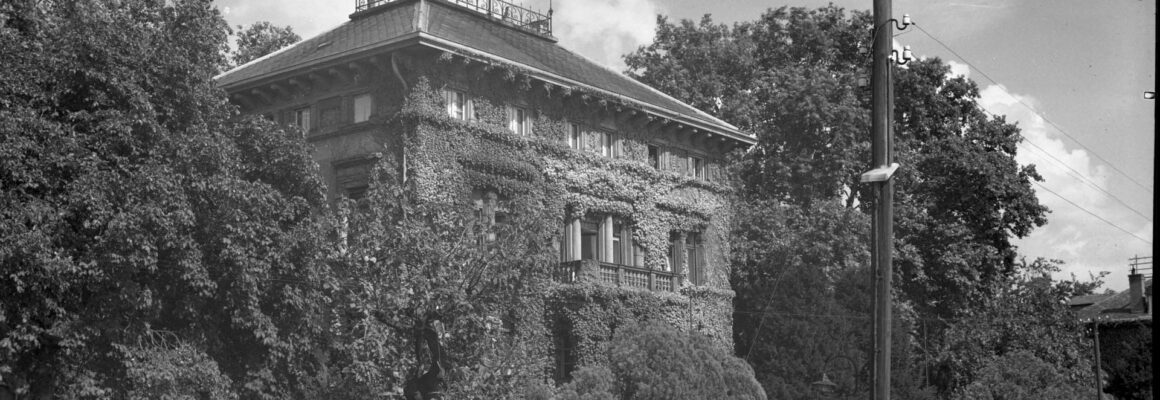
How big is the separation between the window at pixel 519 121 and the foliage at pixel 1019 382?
16239 mm

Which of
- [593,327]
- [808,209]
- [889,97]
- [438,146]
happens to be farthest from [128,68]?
[808,209]

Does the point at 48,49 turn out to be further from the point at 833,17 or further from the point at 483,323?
the point at 833,17

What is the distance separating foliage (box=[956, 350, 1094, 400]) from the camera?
42000mm

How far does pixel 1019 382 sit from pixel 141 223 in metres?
29.8

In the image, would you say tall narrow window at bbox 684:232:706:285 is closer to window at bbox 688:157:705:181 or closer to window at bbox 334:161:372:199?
window at bbox 688:157:705:181

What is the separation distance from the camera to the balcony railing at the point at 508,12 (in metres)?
39.9

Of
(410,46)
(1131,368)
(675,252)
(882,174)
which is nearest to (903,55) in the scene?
(882,174)

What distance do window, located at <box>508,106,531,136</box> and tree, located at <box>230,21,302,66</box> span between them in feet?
52.7

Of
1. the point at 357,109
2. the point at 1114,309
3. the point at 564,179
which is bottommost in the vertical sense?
the point at 1114,309

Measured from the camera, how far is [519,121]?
36.6 m

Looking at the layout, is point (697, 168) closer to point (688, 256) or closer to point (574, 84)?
point (688, 256)

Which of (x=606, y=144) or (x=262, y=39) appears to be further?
(x=262, y=39)

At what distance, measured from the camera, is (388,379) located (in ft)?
83.8

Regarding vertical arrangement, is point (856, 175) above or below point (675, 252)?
above
